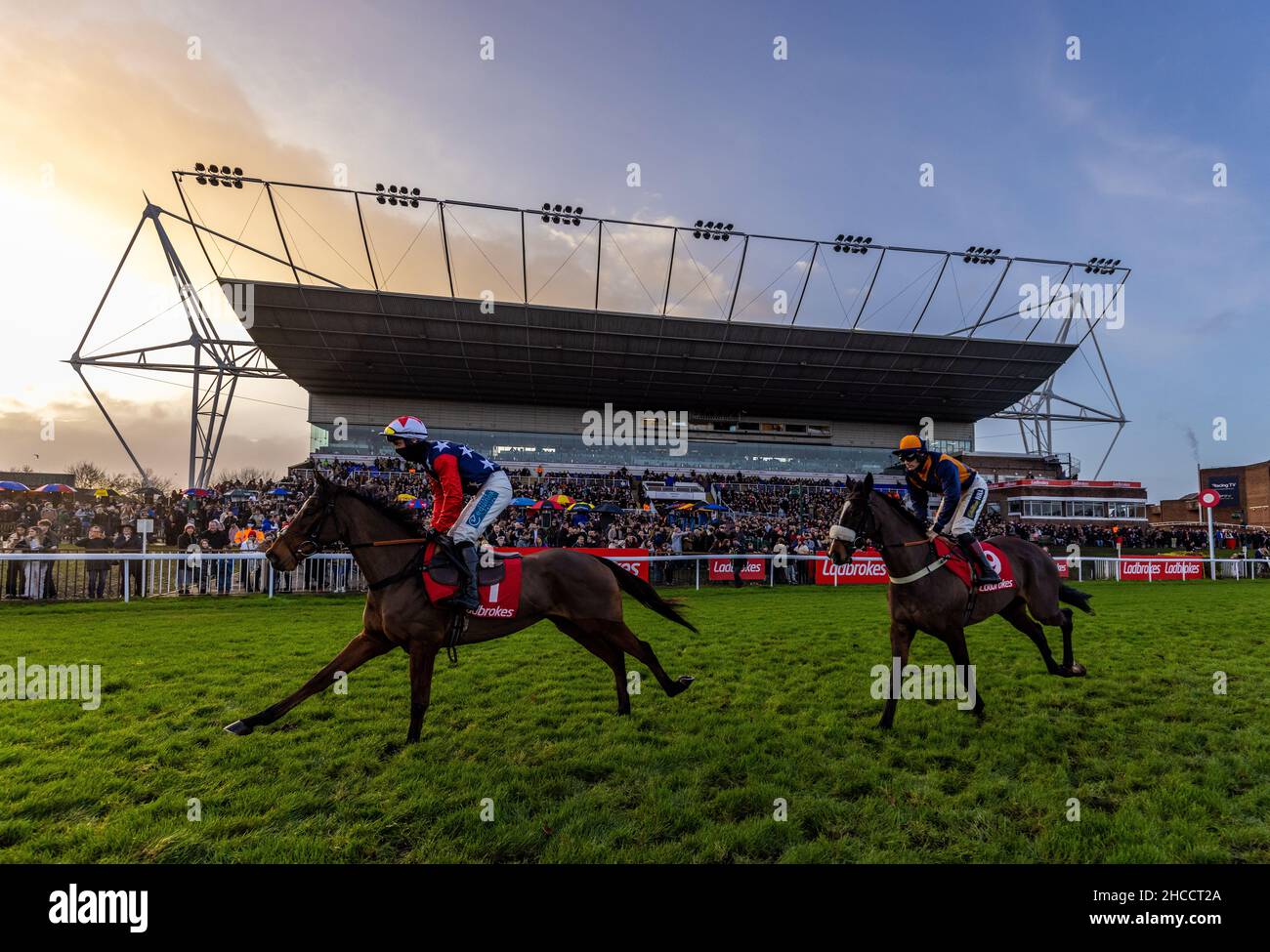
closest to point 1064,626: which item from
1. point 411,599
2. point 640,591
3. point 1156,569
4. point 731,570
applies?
point 640,591

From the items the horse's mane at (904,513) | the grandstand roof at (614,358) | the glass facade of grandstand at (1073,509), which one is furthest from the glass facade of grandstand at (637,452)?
the horse's mane at (904,513)

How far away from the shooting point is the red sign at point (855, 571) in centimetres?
1884

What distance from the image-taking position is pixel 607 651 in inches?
229

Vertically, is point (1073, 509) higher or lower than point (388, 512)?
higher

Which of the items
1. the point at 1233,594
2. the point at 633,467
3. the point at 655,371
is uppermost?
Result: the point at 655,371

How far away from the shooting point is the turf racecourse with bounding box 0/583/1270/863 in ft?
10.9

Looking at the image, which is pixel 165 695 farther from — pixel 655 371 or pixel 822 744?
pixel 655 371

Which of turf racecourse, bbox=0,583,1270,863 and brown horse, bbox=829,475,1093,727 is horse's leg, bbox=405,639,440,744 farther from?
brown horse, bbox=829,475,1093,727

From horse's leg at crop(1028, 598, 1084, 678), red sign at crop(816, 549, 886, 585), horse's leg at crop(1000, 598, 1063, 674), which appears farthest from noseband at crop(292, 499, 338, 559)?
red sign at crop(816, 549, 886, 585)

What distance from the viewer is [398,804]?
147 inches

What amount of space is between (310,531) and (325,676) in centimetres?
118

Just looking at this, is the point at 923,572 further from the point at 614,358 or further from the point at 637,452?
the point at 637,452
